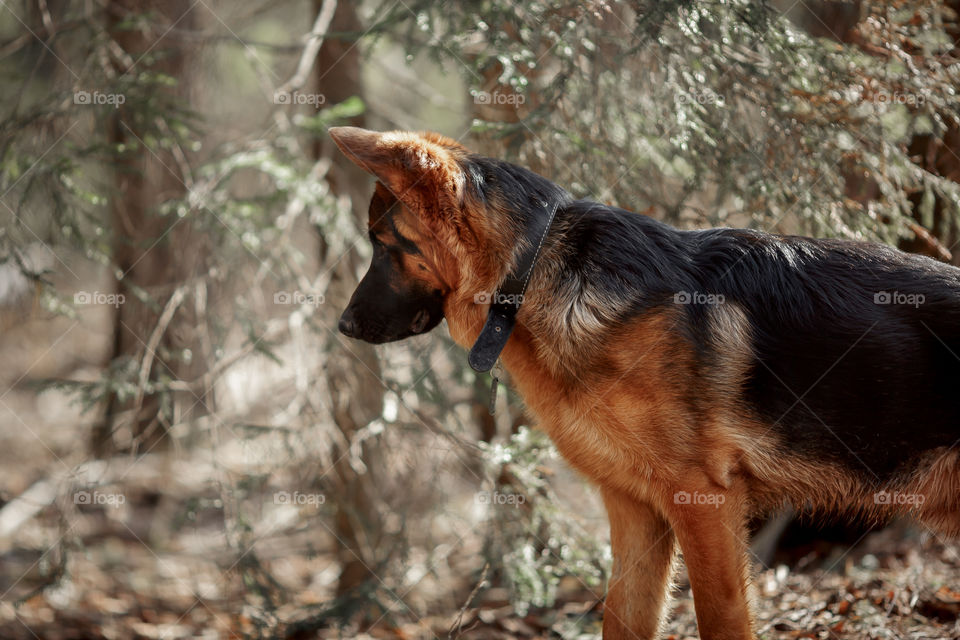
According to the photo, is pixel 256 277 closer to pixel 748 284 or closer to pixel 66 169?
pixel 66 169

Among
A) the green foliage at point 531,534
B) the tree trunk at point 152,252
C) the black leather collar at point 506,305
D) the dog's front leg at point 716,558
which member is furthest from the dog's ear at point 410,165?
the tree trunk at point 152,252

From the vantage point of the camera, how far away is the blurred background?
15.2 ft

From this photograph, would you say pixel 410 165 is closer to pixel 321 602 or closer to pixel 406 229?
pixel 406 229

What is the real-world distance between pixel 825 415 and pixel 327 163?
4.31m

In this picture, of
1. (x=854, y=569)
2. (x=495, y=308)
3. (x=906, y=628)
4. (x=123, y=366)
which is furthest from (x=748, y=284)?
(x=123, y=366)

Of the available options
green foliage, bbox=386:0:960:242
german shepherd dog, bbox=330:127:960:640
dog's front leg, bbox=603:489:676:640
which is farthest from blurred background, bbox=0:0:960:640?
german shepherd dog, bbox=330:127:960:640

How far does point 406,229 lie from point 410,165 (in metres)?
0.37

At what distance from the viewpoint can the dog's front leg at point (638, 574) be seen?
3.85 meters

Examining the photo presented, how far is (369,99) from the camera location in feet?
20.9

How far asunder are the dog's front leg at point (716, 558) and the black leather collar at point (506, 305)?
1051 millimetres

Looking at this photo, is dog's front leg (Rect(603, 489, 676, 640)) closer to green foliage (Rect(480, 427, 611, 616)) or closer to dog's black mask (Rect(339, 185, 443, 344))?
green foliage (Rect(480, 427, 611, 616))

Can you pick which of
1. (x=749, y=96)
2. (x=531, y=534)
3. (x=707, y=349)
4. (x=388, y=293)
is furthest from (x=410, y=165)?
(x=531, y=534)

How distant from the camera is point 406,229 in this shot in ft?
11.8

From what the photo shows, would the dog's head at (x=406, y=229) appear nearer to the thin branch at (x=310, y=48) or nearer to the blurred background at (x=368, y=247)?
the blurred background at (x=368, y=247)
